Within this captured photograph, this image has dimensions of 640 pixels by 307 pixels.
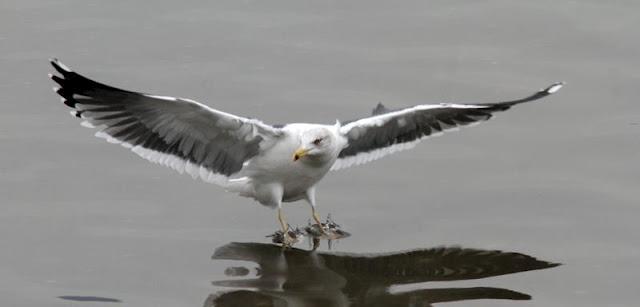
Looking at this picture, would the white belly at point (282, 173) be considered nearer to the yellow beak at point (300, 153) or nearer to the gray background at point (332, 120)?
the yellow beak at point (300, 153)

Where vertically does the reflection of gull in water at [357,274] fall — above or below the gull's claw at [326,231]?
below

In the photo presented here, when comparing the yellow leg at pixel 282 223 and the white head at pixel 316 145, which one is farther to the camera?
the yellow leg at pixel 282 223

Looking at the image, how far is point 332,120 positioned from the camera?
14656 mm

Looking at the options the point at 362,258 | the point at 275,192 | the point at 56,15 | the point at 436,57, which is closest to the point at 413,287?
the point at 362,258

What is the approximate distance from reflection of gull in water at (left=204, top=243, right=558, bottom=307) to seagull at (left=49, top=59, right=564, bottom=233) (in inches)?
24.6

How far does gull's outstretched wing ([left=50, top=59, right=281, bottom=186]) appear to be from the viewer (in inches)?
470

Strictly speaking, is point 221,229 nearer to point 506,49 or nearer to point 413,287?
point 413,287

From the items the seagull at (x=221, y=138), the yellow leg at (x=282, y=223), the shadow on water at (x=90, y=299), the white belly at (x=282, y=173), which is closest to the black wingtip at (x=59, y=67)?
the seagull at (x=221, y=138)

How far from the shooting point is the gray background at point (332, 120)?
1173 cm

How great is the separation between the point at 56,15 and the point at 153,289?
7152 mm

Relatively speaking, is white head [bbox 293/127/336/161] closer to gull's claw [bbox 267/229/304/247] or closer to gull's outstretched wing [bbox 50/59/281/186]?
gull's outstretched wing [bbox 50/59/281/186]

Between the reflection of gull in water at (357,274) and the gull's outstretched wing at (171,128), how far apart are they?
81 centimetres

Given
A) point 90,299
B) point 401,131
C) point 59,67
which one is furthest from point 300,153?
point 90,299

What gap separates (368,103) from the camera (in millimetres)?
15195
